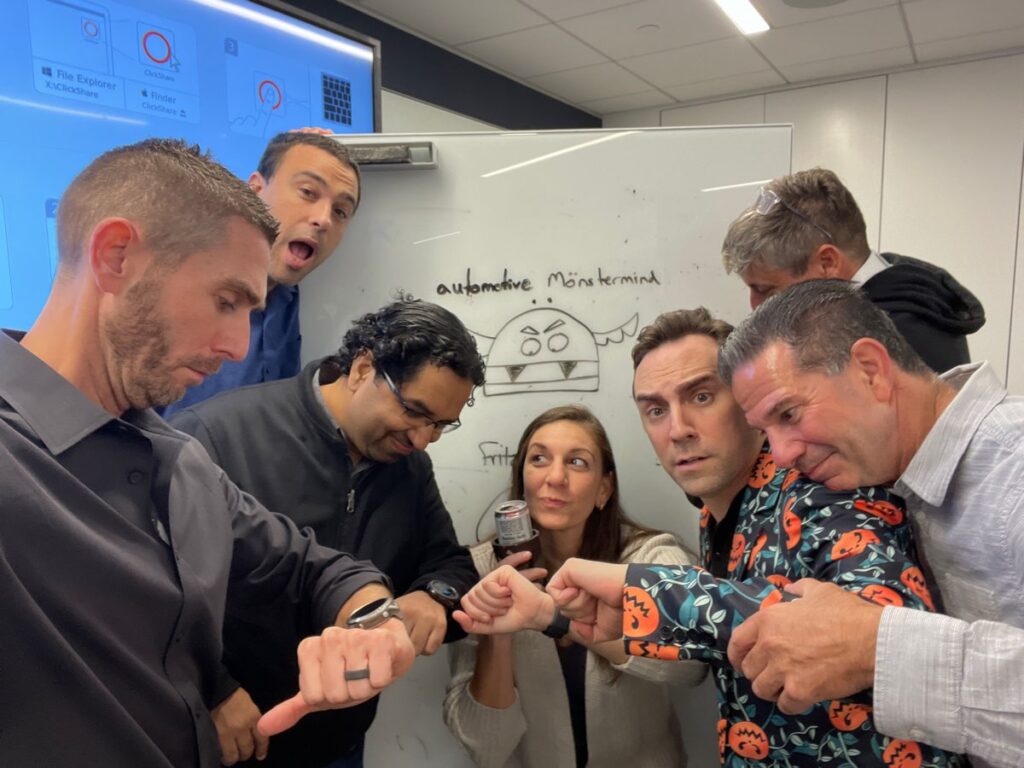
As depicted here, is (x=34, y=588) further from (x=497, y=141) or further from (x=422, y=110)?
(x=422, y=110)

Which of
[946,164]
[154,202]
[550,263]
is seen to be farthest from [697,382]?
[946,164]

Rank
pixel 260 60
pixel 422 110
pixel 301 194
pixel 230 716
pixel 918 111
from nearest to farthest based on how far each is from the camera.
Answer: pixel 230 716, pixel 301 194, pixel 260 60, pixel 422 110, pixel 918 111

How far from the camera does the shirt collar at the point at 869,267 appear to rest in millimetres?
1503

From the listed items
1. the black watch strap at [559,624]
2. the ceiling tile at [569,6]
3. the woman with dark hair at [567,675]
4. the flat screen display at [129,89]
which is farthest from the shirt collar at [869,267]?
the ceiling tile at [569,6]

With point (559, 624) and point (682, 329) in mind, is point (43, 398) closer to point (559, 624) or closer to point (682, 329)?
point (559, 624)

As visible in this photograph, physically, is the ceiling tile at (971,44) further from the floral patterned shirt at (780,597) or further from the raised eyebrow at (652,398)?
the floral patterned shirt at (780,597)

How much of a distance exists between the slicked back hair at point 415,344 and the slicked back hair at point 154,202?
49 centimetres

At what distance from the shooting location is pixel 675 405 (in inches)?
52.8

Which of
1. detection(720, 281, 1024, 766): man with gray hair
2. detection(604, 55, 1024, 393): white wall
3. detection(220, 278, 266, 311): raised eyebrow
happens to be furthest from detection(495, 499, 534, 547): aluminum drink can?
detection(604, 55, 1024, 393): white wall

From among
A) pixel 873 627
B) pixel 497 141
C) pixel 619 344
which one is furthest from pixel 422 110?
pixel 873 627

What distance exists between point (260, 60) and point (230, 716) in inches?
80.8

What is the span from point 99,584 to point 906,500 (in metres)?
1.04

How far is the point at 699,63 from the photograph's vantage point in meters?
4.34

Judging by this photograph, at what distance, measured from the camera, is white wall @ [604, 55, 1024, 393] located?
4090mm
